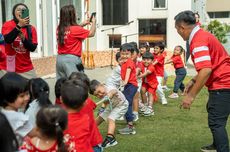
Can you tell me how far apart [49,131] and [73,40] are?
320cm

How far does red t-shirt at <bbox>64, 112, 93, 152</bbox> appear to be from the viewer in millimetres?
3703

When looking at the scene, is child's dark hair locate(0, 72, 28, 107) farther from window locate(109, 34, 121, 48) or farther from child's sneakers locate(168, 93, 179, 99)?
window locate(109, 34, 121, 48)

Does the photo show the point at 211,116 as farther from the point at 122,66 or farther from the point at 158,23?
the point at 158,23

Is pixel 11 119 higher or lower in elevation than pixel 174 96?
higher

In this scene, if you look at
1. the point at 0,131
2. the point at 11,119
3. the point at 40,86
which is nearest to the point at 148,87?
the point at 40,86

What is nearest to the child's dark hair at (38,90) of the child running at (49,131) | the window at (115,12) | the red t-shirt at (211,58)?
the child running at (49,131)

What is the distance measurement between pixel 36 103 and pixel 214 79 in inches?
83.3

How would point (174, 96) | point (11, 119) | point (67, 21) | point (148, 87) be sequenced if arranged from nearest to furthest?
point (11, 119) → point (67, 21) → point (148, 87) → point (174, 96)

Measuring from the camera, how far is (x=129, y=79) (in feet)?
22.7

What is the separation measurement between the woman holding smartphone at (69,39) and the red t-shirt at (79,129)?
240cm

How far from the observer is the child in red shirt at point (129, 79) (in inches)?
266

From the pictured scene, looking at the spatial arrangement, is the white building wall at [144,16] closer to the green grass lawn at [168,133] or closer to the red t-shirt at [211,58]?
the green grass lawn at [168,133]

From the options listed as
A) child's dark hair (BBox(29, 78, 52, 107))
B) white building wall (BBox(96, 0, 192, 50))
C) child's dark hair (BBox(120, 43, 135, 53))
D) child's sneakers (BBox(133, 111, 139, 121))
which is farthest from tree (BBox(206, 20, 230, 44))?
child's dark hair (BBox(29, 78, 52, 107))

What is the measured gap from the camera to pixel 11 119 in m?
3.34
